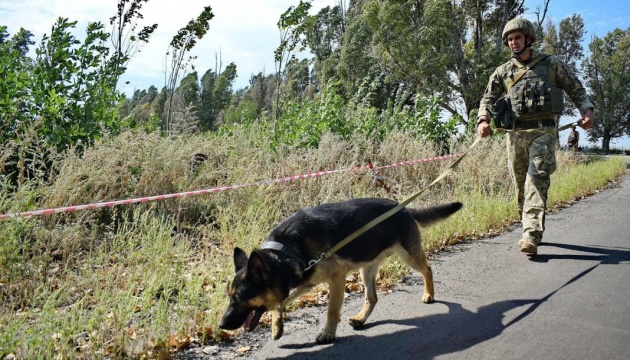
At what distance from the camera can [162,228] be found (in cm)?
518

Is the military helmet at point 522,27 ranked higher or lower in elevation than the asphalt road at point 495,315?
higher

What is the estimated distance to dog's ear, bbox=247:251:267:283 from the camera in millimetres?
3170

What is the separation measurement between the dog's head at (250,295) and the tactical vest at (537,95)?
4188 mm

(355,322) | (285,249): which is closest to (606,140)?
(355,322)

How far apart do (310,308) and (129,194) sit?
3.44m

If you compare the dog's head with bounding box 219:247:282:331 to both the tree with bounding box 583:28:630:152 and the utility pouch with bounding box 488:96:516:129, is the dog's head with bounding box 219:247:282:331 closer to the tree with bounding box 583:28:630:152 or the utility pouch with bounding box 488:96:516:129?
the utility pouch with bounding box 488:96:516:129

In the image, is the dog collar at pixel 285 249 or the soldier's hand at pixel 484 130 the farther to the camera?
the soldier's hand at pixel 484 130

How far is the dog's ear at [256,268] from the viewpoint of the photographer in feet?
10.4

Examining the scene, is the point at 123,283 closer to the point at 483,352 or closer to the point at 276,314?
the point at 276,314

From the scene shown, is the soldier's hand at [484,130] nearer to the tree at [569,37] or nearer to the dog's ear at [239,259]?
the dog's ear at [239,259]

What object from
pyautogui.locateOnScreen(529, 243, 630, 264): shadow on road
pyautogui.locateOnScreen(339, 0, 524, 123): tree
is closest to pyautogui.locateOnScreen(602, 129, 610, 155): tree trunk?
pyautogui.locateOnScreen(339, 0, 524, 123): tree

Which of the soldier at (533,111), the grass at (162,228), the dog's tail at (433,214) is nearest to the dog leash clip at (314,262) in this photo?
the grass at (162,228)

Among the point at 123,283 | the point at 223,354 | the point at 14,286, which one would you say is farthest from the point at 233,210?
the point at 223,354

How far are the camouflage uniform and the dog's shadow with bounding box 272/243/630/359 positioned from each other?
159 centimetres
